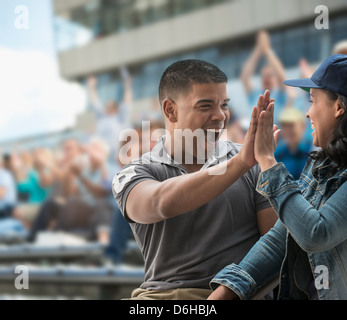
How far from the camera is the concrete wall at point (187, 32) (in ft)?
10.1

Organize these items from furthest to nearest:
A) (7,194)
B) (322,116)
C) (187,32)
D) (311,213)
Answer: (187,32) → (7,194) → (322,116) → (311,213)

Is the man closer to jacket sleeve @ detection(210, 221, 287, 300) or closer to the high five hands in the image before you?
jacket sleeve @ detection(210, 221, 287, 300)

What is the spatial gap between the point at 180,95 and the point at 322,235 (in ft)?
1.65

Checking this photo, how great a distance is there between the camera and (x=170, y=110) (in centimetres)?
118

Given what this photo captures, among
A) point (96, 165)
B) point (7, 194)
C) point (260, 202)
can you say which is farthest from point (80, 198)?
point (260, 202)

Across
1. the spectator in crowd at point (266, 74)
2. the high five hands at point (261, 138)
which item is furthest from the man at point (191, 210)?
the spectator in crowd at point (266, 74)

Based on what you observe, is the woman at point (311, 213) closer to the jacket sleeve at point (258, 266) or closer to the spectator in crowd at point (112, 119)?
the jacket sleeve at point (258, 266)

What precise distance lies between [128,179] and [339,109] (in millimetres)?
476

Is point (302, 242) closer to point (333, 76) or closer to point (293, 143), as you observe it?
point (333, 76)

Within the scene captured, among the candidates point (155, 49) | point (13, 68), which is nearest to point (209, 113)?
point (155, 49)

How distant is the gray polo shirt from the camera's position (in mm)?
1061

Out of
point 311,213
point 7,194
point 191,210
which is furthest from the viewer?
point 7,194

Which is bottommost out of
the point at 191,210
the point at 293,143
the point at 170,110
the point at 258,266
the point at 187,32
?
the point at 258,266

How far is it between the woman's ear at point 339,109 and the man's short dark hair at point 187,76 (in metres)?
0.30
